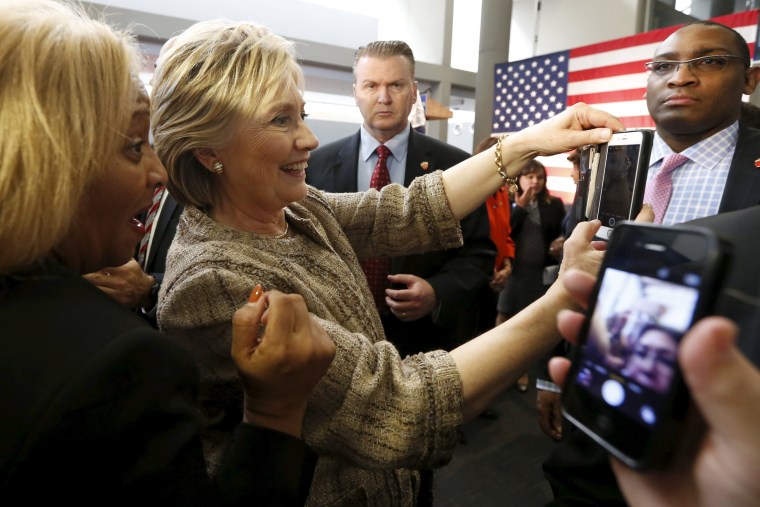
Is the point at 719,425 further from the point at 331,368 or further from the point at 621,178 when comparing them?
the point at 621,178

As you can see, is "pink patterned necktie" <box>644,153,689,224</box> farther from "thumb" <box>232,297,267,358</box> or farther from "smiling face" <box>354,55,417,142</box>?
"thumb" <box>232,297,267,358</box>

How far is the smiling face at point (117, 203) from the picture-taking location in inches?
28.2

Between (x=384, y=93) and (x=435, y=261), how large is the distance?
2.69ft

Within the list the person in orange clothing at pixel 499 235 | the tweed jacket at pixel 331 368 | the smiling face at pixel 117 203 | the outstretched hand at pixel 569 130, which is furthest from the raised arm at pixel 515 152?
the person in orange clothing at pixel 499 235

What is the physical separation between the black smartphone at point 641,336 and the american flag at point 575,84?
4.45 metres

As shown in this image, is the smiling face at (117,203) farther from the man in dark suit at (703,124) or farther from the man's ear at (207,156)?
the man in dark suit at (703,124)

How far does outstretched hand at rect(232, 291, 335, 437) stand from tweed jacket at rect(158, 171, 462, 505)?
84 millimetres

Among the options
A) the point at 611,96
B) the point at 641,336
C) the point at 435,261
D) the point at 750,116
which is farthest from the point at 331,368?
the point at 611,96

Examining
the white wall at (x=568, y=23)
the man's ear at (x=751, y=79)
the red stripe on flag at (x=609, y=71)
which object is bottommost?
the man's ear at (x=751, y=79)

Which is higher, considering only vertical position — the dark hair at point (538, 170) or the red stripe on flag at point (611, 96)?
the red stripe on flag at point (611, 96)

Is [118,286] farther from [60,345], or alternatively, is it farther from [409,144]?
[409,144]

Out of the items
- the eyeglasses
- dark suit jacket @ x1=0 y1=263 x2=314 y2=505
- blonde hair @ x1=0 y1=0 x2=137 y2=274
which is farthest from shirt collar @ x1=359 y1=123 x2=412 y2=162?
dark suit jacket @ x1=0 y1=263 x2=314 y2=505

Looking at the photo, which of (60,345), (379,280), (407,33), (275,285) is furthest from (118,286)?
(407,33)

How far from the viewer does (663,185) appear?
6.00ft
